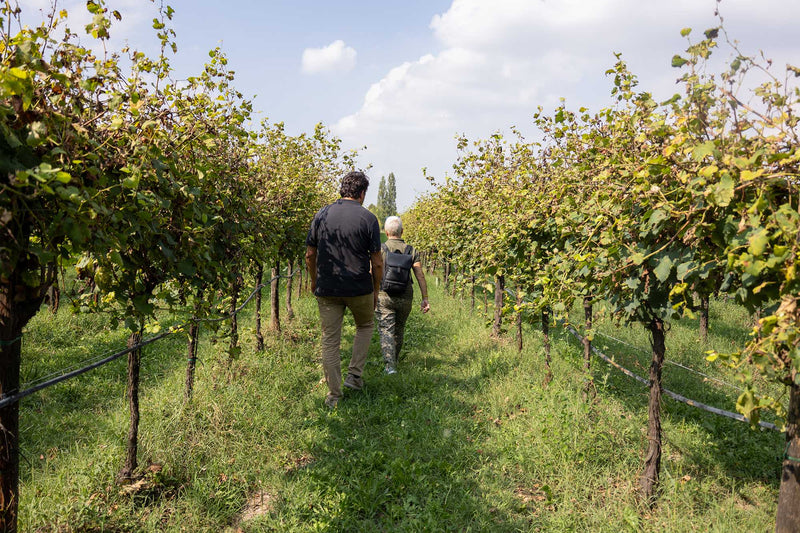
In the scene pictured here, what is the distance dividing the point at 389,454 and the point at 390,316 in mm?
2471

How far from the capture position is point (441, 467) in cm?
374

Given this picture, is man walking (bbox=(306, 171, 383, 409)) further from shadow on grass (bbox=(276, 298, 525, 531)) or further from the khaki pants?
shadow on grass (bbox=(276, 298, 525, 531))

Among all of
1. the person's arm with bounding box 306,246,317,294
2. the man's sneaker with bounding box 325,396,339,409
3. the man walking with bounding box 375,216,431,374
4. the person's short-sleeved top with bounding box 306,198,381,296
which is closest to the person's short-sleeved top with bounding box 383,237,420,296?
the man walking with bounding box 375,216,431,374

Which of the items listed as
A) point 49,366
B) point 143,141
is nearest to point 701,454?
point 143,141

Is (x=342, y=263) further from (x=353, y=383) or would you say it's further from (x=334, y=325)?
(x=353, y=383)

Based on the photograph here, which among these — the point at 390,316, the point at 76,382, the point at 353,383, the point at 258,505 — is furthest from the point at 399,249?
the point at 76,382

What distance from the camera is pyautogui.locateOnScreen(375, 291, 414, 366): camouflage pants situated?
6133mm

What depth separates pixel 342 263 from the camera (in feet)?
15.1

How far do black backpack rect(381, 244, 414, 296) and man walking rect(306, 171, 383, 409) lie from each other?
1.13 meters

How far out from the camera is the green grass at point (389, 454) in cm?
311

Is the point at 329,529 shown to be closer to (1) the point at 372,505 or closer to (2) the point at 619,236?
(1) the point at 372,505

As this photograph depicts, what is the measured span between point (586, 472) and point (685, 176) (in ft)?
8.36

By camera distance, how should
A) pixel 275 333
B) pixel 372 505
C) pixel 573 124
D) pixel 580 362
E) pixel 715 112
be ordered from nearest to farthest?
1. pixel 715 112
2. pixel 372 505
3. pixel 573 124
4. pixel 580 362
5. pixel 275 333

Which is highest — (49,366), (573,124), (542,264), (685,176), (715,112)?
(573,124)
